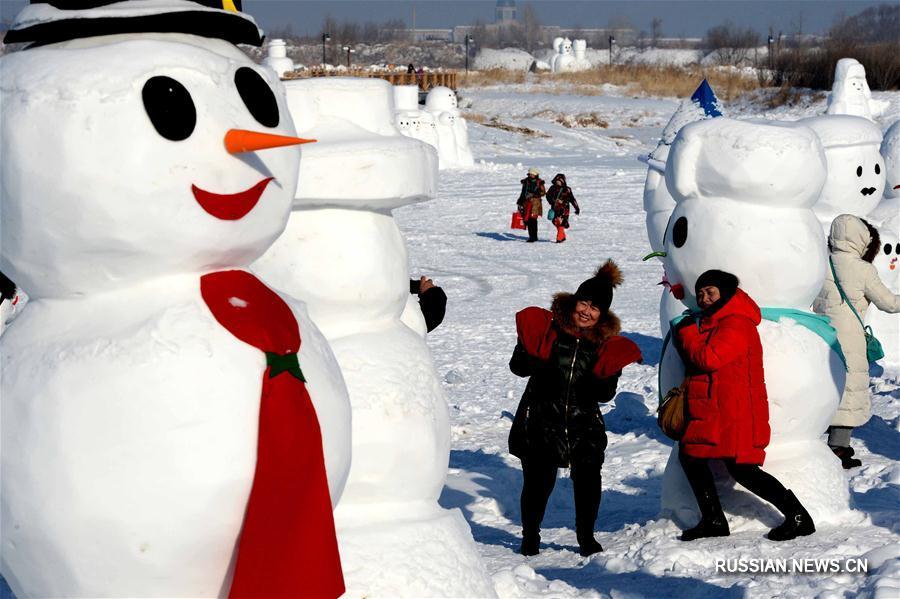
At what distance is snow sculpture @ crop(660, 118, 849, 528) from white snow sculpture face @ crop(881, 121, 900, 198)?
13.2ft

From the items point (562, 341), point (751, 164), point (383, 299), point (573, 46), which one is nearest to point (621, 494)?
point (562, 341)

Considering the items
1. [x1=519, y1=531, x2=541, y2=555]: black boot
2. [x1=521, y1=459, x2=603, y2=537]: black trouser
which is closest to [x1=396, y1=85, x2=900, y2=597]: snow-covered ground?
[x1=519, y1=531, x2=541, y2=555]: black boot

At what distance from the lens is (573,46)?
226 feet

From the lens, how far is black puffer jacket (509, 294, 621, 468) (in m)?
5.21

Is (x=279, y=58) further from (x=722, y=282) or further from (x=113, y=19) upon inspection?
(x=113, y=19)

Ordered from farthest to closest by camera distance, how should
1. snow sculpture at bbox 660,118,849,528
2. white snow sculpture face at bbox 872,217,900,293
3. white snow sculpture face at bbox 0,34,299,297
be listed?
white snow sculpture face at bbox 872,217,900,293 → snow sculpture at bbox 660,118,849,528 → white snow sculpture face at bbox 0,34,299,297

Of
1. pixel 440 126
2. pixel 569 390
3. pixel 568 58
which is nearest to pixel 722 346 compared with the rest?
pixel 569 390

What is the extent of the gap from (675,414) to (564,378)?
0.51 metres

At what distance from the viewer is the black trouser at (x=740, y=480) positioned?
527 centimetres

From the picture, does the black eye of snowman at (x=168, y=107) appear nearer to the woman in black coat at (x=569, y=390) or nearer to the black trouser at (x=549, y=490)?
the woman in black coat at (x=569, y=390)

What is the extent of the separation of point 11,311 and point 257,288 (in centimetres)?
503

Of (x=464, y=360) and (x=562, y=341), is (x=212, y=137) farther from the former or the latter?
(x=464, y=360)

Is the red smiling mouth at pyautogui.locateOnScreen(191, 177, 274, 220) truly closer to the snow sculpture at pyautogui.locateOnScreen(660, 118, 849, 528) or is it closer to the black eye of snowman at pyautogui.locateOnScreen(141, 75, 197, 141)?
the black eye of snowman at pyautogui.locateOnScreen(141, 75, 197, 141)

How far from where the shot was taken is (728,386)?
5156 mm
